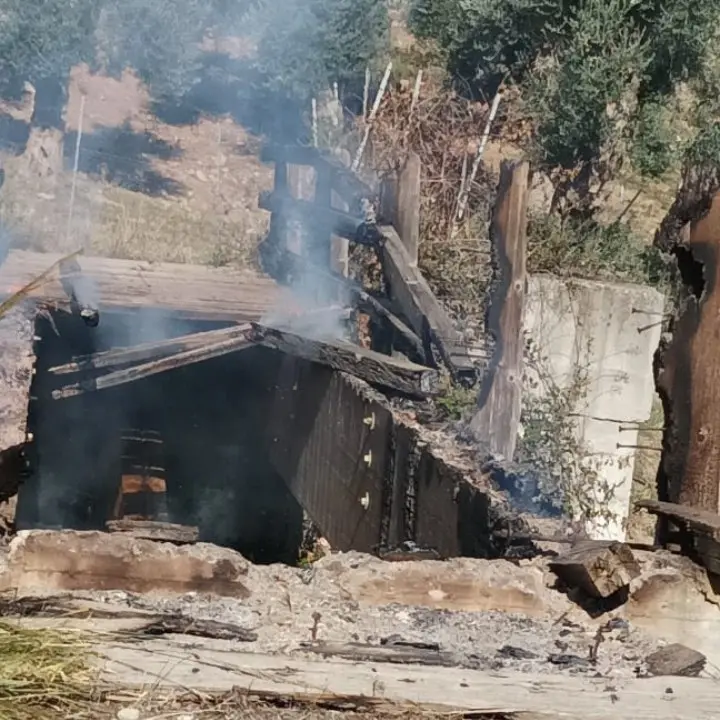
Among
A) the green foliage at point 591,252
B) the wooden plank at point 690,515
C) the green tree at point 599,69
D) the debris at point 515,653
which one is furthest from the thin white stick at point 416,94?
the debris at point 515,653

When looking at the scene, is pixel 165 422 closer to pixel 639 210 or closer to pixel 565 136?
pixel 565 136

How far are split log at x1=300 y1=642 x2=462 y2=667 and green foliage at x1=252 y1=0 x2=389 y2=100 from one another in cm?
1240

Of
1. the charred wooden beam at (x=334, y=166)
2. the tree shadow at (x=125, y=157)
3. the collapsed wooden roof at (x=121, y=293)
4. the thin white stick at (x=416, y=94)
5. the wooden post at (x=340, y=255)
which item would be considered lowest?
the collapsed wooden roof at (x=121, y=293)

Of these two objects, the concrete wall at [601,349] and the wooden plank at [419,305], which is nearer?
the wooden plank at [419,305]

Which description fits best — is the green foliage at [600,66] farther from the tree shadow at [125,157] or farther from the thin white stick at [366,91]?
the tree shadow at [125,157]

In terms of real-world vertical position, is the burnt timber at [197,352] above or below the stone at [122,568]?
above

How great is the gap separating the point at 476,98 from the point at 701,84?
2883mm

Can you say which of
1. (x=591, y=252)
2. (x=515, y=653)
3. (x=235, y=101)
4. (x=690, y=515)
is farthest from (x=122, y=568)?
(x=235, y=101)

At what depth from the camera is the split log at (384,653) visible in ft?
11.1

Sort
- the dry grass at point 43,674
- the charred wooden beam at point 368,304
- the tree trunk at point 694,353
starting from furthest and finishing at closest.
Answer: the charred wooden beam at point 368,304 < the tree trunk at point 694,353 < the dry grass at point 43,674

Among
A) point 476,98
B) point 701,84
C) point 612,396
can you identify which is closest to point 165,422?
point 612,396

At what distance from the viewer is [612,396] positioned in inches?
409

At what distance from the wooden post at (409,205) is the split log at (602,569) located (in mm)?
4518

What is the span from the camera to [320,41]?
15.3 meters
